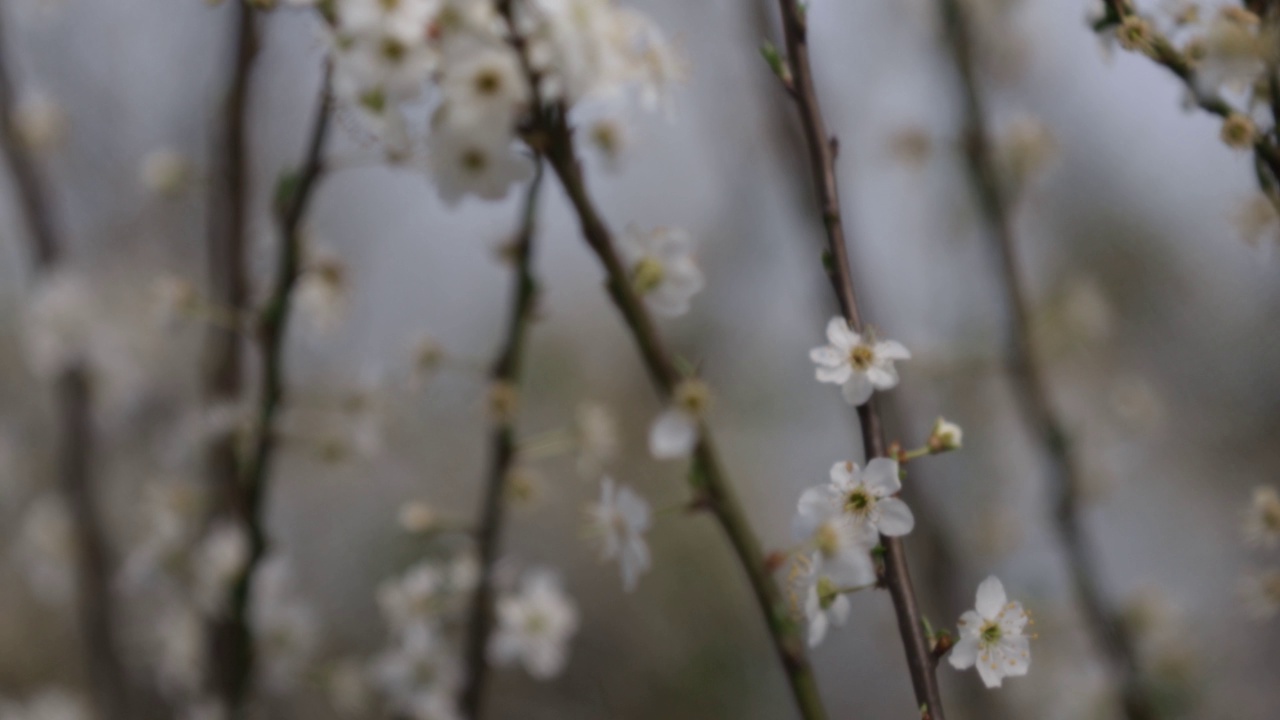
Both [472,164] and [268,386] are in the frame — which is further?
[268,386]

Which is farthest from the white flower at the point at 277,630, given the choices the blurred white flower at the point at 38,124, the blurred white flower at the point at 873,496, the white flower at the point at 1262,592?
the white flower at the point at 1262,592

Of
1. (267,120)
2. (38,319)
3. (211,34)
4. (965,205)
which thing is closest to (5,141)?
(38,319)

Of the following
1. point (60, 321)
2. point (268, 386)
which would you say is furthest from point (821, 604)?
point (60, 321)

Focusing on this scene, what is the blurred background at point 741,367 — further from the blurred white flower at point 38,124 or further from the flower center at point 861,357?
the flower center at point 861,357

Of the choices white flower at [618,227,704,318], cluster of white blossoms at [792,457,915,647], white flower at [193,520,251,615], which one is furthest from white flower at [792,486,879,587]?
white flower at [193,520,251,615]

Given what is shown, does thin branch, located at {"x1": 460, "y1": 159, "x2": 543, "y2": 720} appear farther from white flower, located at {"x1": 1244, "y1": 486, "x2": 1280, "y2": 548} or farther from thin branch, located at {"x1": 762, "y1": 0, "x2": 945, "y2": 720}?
white flower, located at {"x1": 1244, "y1": 486, "x2": 1280, "y2": 548}

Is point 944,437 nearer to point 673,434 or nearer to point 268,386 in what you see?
point 673,434

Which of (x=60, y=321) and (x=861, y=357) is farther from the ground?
(x=861, y=357)
